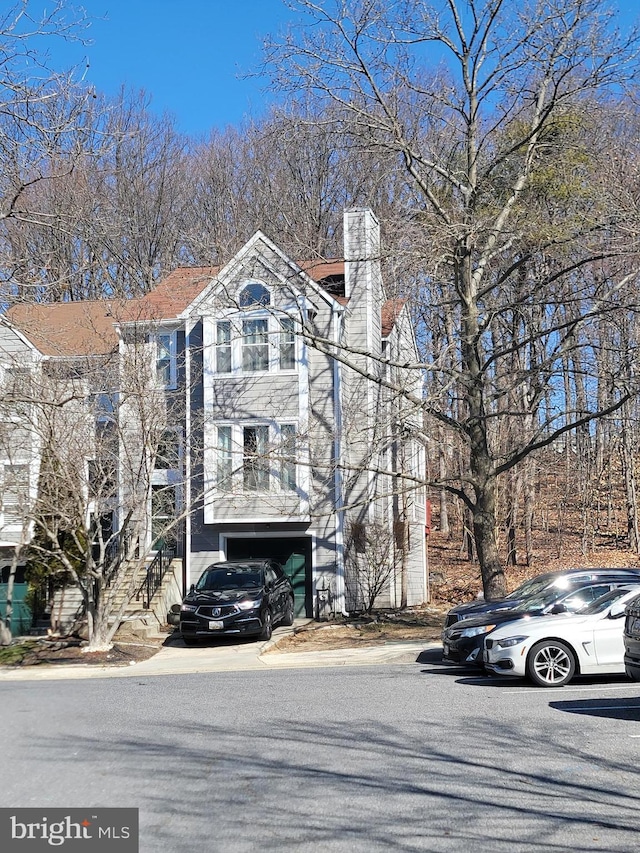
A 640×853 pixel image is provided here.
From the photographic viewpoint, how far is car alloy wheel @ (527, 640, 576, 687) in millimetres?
13453

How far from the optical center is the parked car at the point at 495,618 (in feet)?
50.6

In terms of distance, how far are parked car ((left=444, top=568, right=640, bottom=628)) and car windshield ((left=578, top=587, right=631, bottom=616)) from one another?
257 cm

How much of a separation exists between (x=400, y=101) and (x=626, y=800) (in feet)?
61.4

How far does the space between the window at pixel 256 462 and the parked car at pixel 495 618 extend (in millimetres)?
11424

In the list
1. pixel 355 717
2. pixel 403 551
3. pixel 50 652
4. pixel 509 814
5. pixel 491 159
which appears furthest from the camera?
pixel 403 551

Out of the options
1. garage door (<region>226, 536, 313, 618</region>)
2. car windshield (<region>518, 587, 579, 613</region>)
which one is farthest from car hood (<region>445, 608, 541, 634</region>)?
garage door (<region>226, 536, 313, 618</region>)

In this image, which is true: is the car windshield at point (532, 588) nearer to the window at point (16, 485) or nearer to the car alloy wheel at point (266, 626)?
the car alloy wheel at point (266, 626)

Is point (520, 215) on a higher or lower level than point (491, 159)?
lower

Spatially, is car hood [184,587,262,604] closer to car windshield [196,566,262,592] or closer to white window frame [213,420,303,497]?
car windshield [196,566,262,592]

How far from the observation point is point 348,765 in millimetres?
8594

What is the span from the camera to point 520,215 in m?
23.1

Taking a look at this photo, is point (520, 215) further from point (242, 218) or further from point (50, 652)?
point (242, 218)

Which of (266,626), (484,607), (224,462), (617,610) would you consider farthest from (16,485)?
(617,610)

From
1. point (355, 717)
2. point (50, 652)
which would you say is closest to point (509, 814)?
point (355, 717)
